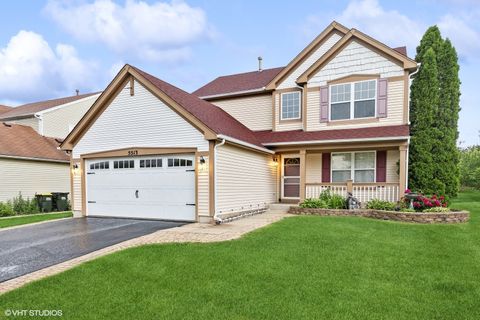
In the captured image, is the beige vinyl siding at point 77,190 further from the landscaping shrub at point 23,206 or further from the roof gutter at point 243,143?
the roof gutter at point 243,143

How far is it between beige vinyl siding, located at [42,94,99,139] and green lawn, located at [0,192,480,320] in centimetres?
1892

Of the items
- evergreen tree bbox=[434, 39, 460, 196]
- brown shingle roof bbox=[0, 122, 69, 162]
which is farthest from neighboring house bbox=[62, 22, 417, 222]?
brown shingle roof bbox=[0, 122, 69, 162]

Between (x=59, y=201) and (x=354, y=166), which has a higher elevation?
(x=354, y=166)

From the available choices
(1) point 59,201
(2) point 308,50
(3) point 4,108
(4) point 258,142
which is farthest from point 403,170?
(3) point 4,108

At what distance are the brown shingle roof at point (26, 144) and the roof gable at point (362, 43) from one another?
15.6 m

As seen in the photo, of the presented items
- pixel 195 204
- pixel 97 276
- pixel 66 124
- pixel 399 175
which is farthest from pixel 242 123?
pixel 66 124

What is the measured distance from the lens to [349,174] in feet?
43.2

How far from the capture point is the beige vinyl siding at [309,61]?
1418cm

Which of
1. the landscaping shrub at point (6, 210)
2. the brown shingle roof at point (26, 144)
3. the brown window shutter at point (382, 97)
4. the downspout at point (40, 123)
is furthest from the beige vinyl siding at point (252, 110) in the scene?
the downspout at point (40, 123)

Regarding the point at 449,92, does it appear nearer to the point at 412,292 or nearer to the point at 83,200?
the point at 412,292

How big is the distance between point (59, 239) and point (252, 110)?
34.6 ft

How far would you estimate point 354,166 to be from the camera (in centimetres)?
1309

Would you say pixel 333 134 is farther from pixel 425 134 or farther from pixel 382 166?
pixel 425 134

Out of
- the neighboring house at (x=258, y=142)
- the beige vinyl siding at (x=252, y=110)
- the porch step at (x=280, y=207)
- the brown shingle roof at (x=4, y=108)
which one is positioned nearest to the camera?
the neighboring house at (x=258, y=142)
